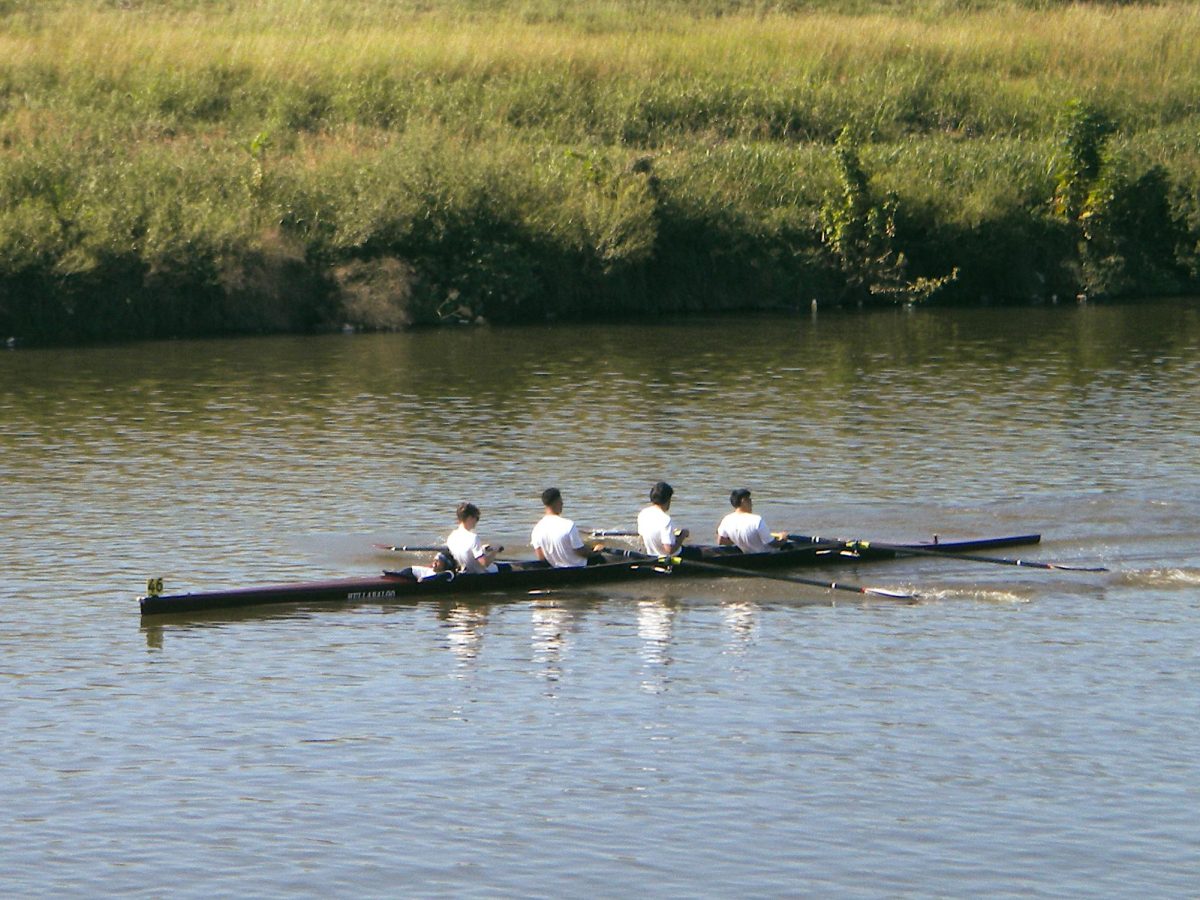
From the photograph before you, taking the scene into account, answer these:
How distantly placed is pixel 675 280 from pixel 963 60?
17228mm

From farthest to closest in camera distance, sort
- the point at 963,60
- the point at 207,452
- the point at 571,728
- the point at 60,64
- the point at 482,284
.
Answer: the point at 963,60 < the point at 60,64 < the point at 482,284 < the point at 207,452 < the point at 571,728

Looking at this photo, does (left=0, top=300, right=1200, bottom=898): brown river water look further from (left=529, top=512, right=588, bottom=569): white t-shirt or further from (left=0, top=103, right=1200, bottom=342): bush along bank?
(left=0, top=103, right=1200, bottom=342): bush along bank

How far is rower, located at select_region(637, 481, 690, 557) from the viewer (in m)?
20.1

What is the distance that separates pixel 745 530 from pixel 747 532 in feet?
0.10

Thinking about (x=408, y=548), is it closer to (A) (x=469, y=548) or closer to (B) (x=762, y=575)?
(A) (x=469, y=548)

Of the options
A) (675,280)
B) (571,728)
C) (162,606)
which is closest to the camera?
(571,728)

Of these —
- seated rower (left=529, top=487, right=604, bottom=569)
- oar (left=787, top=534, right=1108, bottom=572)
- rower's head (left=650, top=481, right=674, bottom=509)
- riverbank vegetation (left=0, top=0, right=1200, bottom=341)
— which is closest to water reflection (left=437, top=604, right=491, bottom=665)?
seated rower (left=529, top=487, right=604, bottom=569)

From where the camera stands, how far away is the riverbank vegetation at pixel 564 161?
144ft

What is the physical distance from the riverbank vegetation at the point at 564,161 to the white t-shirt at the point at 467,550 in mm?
24681

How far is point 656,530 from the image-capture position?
20.2 m

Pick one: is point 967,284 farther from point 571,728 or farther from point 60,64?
point 571,728

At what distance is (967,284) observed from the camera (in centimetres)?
5128

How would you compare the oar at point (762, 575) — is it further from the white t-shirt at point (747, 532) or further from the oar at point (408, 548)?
the oar at point (408, 548)

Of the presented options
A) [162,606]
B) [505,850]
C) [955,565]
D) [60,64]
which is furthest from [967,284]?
[505,850]
